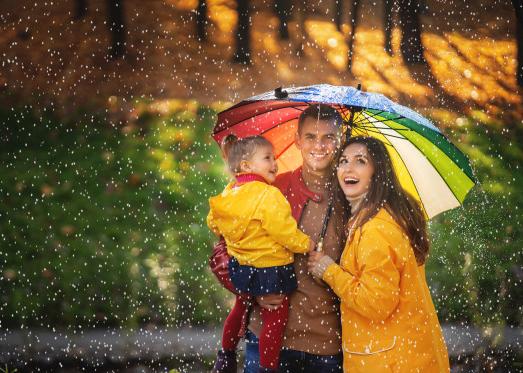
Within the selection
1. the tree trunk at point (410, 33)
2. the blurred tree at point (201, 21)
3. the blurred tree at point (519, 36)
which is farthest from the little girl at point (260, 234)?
the blurred tree at point (519, 36)

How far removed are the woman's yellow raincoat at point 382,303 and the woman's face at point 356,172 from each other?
126mm

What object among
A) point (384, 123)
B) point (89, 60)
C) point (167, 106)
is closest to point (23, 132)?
point (89, 60)

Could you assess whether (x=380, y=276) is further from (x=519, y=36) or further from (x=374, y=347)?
(x=519, y=36)

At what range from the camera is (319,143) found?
257 centimetres

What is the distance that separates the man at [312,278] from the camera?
247cm

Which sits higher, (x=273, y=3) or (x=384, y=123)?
(x=273, y=3)

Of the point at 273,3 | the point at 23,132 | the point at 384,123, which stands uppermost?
the point at 273,3

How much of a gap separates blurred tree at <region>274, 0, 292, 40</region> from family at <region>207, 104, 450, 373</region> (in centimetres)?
418

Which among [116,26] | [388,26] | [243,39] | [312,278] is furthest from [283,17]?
[312,278]

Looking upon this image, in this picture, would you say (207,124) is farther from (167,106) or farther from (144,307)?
(144,307)

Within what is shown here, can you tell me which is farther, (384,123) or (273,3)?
(273,3)

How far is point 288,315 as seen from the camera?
8.19 ft

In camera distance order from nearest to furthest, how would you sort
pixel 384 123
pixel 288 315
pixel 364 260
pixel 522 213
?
pixel 364 260 → pixel 288 315 → pixel 384 123 → pixel 522 213

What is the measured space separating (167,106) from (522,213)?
3.55m
